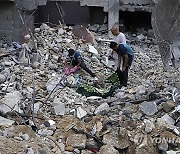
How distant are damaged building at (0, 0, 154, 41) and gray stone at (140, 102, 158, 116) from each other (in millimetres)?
5540

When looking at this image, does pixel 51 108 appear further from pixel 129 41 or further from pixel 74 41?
pixel 129 41

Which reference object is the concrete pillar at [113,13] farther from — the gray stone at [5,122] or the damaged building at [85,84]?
the gray stone at [5,122]

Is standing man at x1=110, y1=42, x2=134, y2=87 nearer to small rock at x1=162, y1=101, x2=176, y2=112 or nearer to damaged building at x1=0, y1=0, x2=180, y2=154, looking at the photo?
damaged building at x1=0, y1=0, x2=180, y2=154

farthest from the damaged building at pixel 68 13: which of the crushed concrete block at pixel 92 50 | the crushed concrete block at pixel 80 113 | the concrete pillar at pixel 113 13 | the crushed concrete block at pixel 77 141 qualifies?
the crushed concrete block at pixel 77 141

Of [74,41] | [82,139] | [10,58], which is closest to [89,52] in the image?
[74,41]

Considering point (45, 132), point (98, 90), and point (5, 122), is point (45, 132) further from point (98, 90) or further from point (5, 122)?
point (98, 90)

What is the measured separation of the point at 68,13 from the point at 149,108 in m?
7.31

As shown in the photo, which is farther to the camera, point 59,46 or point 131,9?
point 131,9

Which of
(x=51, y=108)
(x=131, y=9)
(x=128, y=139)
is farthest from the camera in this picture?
(x=131, y=9)

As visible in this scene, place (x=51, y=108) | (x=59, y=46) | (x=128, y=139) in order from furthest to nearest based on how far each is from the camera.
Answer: (x=59, y=46)
(x=51, y=108)
(x=128, y=139)

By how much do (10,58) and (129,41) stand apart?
429 cm

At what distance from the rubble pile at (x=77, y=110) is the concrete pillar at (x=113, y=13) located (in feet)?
7.92

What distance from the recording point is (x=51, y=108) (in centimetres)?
762

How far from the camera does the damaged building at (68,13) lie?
1206 cm
